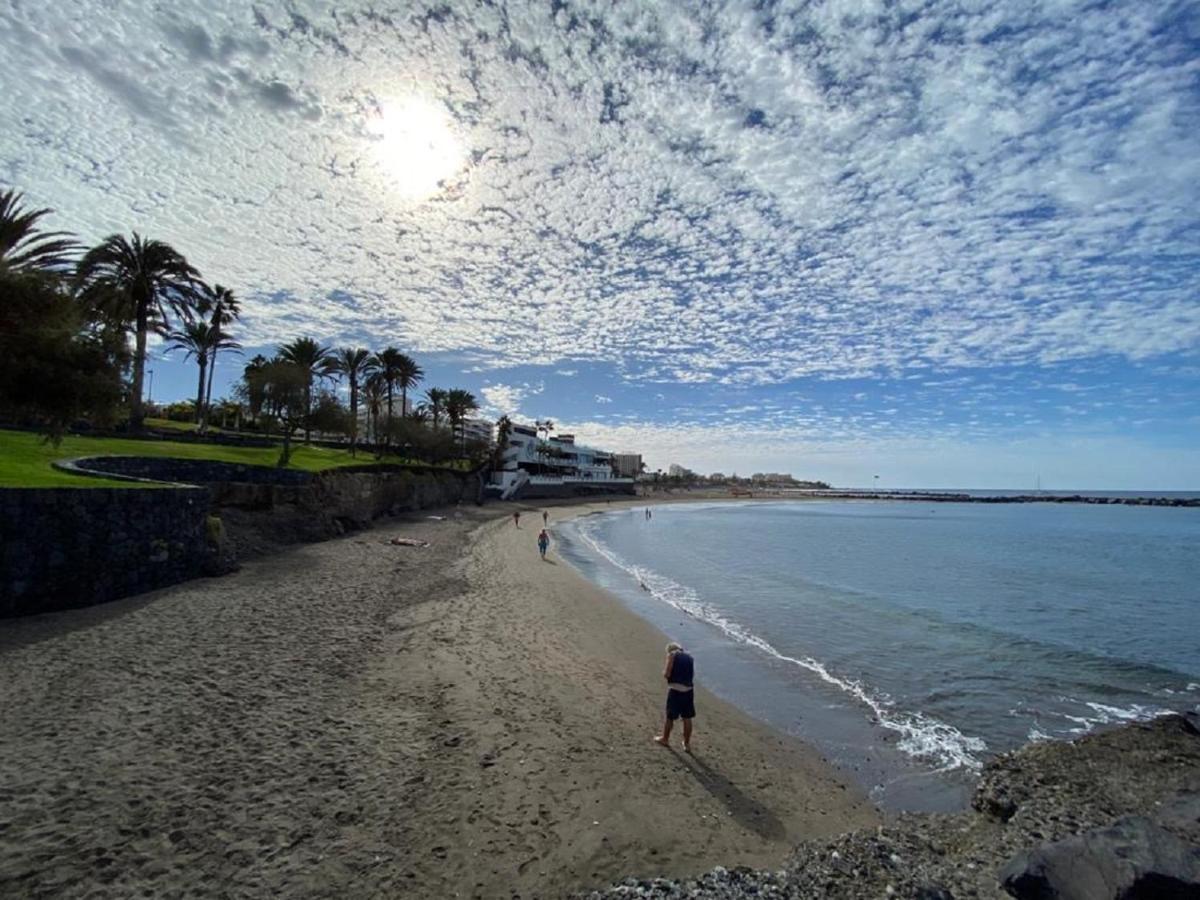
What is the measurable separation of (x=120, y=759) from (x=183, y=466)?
69.1ft

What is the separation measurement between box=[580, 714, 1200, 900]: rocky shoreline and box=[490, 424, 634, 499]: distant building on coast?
67968mm

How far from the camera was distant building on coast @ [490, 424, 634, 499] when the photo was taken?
81.5m

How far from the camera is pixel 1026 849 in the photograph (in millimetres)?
6988

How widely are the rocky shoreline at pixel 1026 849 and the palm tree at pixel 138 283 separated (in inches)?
1438

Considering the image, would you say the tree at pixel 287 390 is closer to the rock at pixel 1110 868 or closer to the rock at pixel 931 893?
the rock at pixel 931 893

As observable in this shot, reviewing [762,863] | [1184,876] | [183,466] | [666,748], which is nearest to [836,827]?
[762,863]

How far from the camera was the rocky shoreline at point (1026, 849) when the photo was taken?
19.2 ft

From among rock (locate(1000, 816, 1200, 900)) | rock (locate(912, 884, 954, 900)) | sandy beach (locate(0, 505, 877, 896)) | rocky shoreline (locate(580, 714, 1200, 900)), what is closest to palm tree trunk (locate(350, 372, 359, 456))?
sandy beach (locate(0, 505, 877, 896))

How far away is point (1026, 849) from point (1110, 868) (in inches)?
41.1

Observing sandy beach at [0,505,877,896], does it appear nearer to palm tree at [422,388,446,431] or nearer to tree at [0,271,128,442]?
tree at [0,271,128,442]

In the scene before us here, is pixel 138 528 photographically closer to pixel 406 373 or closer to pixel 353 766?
pixel 353 766

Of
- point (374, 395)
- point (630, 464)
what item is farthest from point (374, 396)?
point (630, 464)

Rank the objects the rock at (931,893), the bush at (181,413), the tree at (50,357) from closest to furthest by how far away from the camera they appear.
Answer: the rock at (931,893)
the tree at (50,357)
the bush at (181,413)

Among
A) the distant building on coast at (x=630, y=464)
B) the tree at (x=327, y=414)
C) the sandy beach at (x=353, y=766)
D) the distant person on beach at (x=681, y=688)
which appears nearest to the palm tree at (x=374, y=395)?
the tree at (x=327, y=414)
